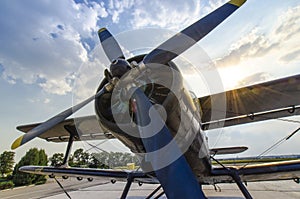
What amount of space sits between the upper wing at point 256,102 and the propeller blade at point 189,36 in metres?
1.73

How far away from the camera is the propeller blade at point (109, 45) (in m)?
3.60

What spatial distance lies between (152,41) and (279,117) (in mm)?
4479

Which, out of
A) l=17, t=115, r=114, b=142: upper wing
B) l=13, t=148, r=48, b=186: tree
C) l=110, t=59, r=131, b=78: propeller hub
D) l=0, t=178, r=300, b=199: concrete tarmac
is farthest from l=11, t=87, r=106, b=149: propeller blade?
l=13, t=148, r=48, b=186: tree

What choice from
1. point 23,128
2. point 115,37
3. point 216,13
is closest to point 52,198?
point 23,128

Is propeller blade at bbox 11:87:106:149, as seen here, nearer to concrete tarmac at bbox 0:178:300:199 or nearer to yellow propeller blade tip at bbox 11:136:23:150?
yellow propeller blade tip at bbox 11:136:23:150

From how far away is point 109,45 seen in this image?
371 centimetres

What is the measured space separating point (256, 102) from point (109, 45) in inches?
147

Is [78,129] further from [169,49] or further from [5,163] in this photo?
[5,163]

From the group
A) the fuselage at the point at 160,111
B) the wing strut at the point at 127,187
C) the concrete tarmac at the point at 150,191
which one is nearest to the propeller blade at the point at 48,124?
the fuselage at the point at 160,111

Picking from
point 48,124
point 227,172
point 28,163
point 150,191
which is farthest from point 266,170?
point 28,163

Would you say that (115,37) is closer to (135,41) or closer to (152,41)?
(135,41)

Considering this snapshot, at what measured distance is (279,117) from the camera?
20.0ft

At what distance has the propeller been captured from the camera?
2791mm

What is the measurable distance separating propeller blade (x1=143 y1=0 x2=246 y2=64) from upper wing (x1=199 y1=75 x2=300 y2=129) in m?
1.73
